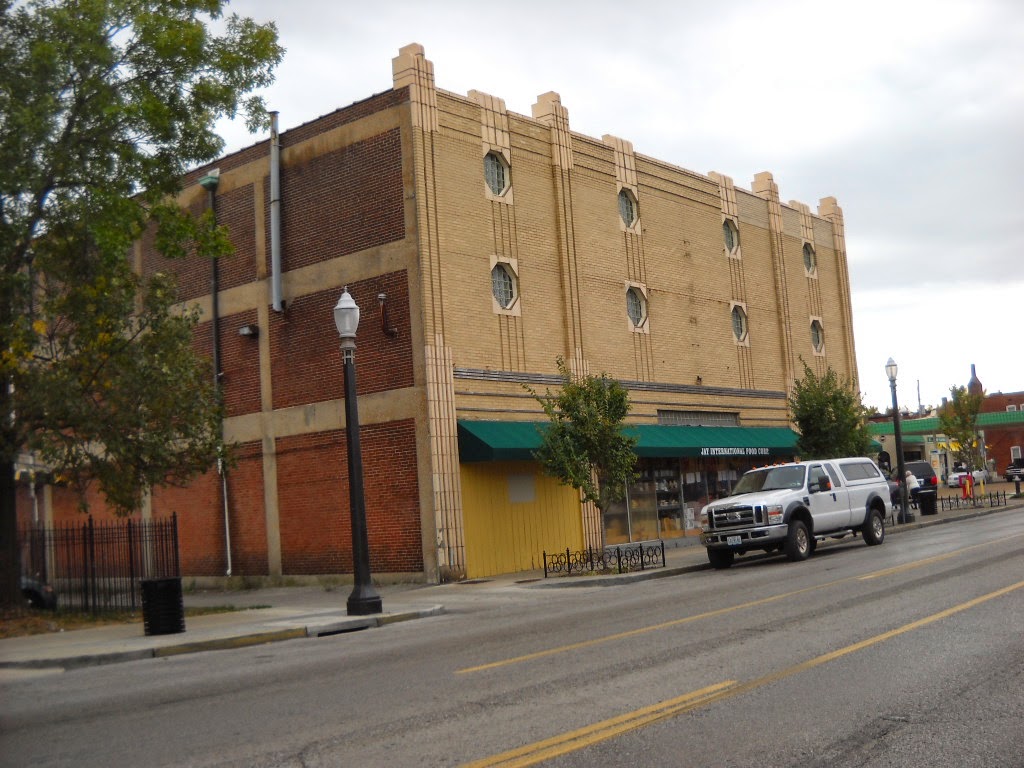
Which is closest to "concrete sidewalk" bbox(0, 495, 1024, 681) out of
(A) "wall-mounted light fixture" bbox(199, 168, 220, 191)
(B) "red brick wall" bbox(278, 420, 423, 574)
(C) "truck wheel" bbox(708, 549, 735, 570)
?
(C) "truck wheel" bbox(708, 549, 735, 570)

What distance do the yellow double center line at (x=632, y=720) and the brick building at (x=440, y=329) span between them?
15206 millimetres

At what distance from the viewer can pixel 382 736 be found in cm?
736

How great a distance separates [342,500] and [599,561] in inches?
246

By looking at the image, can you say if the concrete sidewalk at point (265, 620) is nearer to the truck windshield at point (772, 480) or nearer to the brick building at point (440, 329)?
the brick building at point (440, 329)

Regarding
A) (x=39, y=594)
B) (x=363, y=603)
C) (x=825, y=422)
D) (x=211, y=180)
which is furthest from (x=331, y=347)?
(x=825, y=422)

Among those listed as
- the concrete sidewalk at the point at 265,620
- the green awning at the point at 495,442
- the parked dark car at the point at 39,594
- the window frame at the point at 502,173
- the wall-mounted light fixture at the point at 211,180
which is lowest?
the concrete sidewalk at the point at 265,620

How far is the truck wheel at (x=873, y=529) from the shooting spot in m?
24.9

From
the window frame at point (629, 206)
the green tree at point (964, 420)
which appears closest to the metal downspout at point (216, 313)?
the window frame at point (629, 206)

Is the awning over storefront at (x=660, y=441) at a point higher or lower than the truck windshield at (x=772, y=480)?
higher

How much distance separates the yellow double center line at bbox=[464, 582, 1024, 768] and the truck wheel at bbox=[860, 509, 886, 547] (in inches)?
613

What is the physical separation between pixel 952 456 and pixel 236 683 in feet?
323

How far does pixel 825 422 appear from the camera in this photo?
3303 cm

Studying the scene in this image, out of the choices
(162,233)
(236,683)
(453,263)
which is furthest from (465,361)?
(236,683)

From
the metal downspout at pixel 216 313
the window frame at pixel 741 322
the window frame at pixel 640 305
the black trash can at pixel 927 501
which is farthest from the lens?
the black trash can at pixel 927 501
